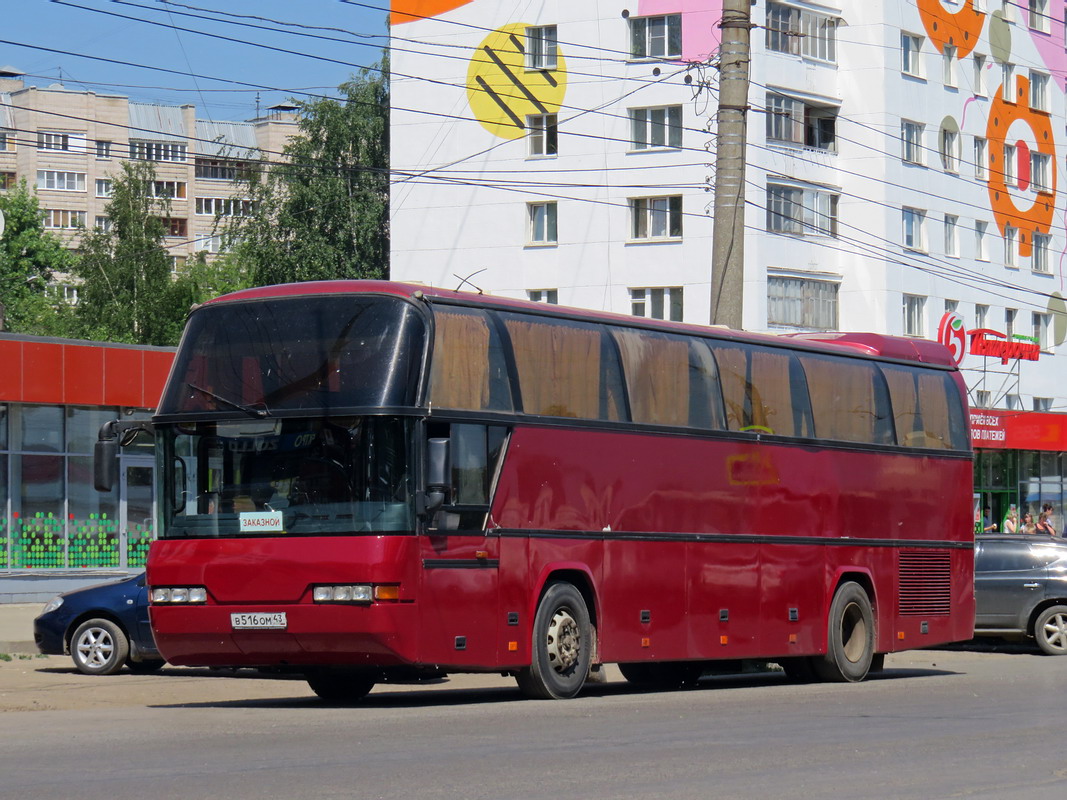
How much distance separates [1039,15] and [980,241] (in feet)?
35.3

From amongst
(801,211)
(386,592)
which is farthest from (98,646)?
(801,211)

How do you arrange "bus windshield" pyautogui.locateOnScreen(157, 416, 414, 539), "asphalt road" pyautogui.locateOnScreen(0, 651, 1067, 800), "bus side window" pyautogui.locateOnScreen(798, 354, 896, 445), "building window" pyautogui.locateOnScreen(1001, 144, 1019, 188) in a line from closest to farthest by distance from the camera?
"asphalt road" pyautogui.locateOnScreen(0, 651, 1067, 800)
"bus windshield" pyautogui.locateOnScreen(157, 416, 414, 539)
"bus side window" pyautogui.locateOnScreen(798, 354, 896, 445)
"building window" pyautogui.locateOnScreen(1001, 144, 1019, 188)

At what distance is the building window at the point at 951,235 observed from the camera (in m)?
65.6

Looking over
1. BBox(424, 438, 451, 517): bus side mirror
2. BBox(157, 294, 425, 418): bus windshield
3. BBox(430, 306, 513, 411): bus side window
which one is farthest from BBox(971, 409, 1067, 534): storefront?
BBox(424, 438, 451, 517): bus side mirror

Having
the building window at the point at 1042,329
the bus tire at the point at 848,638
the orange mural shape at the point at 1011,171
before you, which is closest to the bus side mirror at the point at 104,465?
the bus tire at the point at 848,638

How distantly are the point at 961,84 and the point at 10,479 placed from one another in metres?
44.1

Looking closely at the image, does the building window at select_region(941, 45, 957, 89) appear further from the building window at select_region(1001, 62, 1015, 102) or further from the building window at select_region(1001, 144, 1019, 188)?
the building window at select_region(1001, 144, 1019, 188)

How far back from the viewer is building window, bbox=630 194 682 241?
5891 cm

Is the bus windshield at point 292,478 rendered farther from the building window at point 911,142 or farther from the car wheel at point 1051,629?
the building window at point 911,142

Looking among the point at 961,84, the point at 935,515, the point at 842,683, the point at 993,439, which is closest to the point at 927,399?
the point at 935,515

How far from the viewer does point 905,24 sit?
63.2m

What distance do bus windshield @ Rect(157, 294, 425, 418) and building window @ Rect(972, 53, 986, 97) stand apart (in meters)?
57.2

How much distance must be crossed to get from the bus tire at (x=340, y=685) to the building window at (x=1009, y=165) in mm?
57875

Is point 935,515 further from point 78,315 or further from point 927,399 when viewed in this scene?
point 78,315
